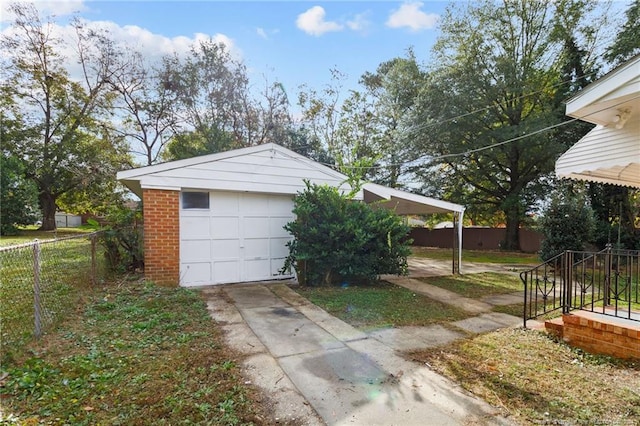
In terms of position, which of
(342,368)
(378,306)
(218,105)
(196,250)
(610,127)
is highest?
(218,105)

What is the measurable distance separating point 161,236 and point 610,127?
7.71 m

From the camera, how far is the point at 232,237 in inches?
287

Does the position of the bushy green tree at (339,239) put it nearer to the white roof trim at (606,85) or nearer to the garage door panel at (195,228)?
the garage door panel at (195,228)

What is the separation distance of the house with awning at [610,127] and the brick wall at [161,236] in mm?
6738

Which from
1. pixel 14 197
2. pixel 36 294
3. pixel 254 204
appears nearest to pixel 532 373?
pixel 36 294

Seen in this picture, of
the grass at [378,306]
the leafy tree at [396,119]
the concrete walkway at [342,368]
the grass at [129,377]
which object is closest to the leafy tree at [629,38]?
the leafy tree at [396,119]

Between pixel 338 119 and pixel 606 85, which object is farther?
pixel 338 119

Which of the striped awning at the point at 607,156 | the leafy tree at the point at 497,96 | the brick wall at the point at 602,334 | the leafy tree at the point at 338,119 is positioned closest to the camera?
the brick wall at the point at 602,334

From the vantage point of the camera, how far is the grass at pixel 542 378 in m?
2.54

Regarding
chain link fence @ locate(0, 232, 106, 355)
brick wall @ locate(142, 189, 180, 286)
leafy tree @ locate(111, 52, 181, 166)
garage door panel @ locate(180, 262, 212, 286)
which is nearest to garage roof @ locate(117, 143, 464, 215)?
brick wall @ locate(142, 189, 180, 286)

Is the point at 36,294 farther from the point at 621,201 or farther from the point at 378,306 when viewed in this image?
the point at 621,201

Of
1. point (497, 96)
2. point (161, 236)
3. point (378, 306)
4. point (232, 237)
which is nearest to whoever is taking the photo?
point (378, 306)

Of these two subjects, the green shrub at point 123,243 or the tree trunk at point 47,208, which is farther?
the tree trunk at point 47,208

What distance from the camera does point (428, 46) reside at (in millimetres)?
18750
